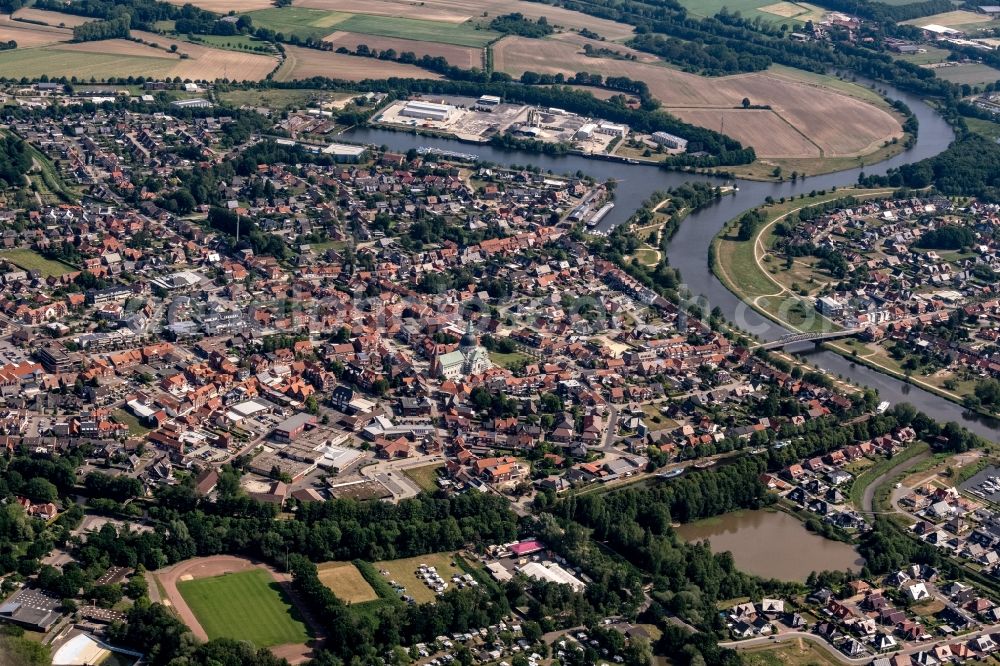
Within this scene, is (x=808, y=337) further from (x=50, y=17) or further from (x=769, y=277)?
(x=50, y=17)

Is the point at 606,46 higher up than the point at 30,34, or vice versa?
the point at 30,34

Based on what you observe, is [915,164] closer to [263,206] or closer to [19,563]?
[263,206]

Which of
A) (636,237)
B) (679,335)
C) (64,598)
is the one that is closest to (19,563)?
(64,598)

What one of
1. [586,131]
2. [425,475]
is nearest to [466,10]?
[586,131]

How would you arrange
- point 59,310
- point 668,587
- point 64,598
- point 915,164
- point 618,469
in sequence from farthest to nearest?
point 915,164 < point 59,310 < point 618,469 < point 668,587 < point 64,598

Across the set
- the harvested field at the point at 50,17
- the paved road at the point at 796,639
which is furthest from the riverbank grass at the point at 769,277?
the harvested field at the point at 50,17

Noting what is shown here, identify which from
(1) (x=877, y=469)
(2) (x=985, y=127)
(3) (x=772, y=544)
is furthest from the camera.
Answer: (2) (x=985, y=127)
